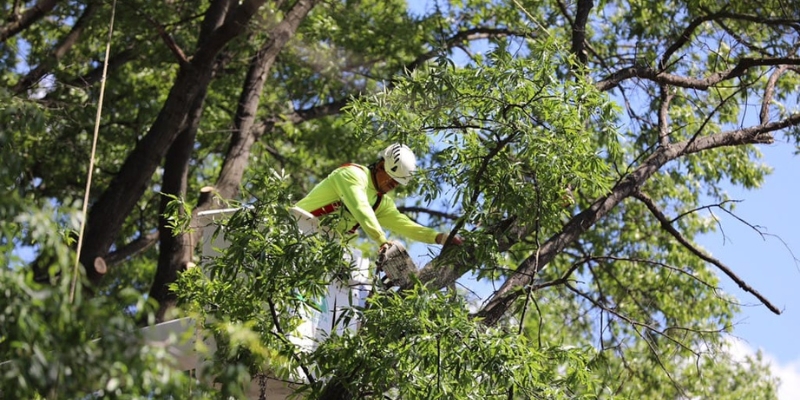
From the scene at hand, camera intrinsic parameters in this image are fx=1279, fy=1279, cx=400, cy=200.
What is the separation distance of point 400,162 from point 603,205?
1.69 metres

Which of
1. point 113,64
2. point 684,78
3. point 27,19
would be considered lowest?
point 27,19

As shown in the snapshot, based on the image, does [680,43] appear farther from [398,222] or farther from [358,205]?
[358,205]

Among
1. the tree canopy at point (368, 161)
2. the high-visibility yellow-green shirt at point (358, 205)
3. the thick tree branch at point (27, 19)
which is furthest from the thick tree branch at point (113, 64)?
the high-visibility yellow-green shirt at point (358, 205)

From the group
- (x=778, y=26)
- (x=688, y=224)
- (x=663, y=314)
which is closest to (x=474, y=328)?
(x=778, y=26)

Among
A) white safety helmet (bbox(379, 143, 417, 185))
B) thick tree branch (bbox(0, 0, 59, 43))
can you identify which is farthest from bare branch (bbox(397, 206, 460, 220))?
white safety helmet (bbox(379, 143, 417, 185))

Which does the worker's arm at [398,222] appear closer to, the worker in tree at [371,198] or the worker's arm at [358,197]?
the worker in tree at [371,198]

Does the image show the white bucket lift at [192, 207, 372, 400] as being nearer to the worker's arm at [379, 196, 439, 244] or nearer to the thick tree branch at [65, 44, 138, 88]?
the worker's arm at [379, 196, 439, 244]

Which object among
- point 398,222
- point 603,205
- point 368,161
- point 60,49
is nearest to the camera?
point 398,222

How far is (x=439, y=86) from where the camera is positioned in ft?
24.3

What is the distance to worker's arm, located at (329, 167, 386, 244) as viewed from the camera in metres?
7.50

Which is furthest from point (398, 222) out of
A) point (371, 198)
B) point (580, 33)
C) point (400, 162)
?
point (580, 33)

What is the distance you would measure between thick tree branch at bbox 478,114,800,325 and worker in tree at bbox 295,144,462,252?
0.53 metres

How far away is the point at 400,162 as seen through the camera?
7.71m

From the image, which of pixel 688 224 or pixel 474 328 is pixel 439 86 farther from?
pixel 688 224
